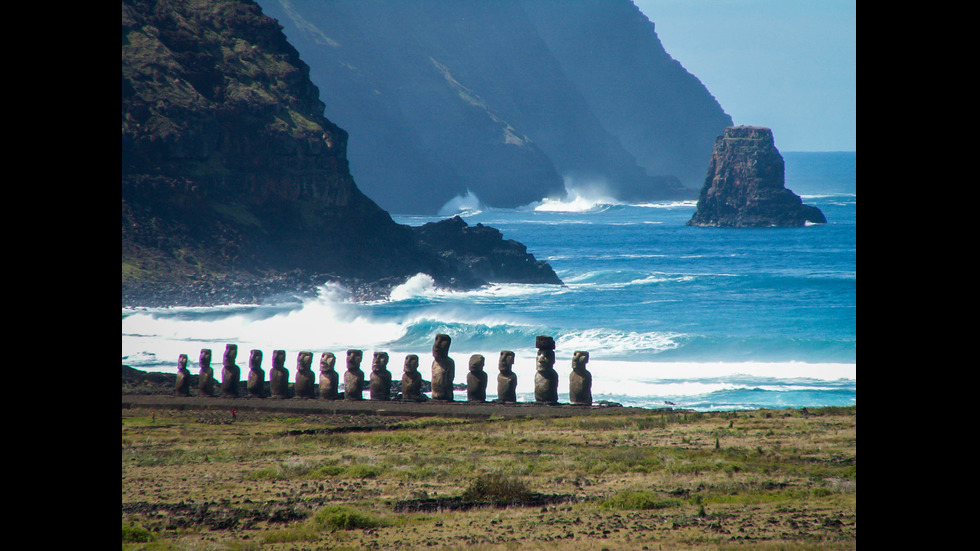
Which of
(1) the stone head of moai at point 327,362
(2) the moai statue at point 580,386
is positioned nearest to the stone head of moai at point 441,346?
(1) the stone head of moai at point 327,362

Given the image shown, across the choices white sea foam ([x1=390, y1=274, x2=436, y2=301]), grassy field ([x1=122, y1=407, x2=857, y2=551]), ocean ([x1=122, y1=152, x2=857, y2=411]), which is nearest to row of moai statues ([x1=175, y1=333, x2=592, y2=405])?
grassy field ([x1=122, y1=407, x2=857, y2=551])

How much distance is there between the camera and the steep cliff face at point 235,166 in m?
62.7

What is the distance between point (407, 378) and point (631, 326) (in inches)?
1261

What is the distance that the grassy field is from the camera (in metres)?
9.61

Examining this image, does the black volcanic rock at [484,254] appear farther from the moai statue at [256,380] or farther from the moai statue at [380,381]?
the moai statue at [380,381]

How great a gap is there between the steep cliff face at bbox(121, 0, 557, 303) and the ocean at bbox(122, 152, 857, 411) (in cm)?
386

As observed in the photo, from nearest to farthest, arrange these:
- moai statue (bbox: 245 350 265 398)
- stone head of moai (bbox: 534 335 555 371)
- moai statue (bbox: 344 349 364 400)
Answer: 1. stone head of moai (bbox: 534 335 555 371)
2. moai statue (bbox: 344 349 364 400)
3. moai statue (bbox: 245 350 265 398)

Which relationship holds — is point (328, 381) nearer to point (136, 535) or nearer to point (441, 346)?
point (441, 346)

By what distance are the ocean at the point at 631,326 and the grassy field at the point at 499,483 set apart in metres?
11.5

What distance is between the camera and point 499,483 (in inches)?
458

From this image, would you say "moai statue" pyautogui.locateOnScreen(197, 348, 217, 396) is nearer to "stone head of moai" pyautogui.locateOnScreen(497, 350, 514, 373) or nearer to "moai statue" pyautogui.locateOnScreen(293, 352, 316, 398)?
"moai statue" pyautogui.locateOnScreen(293, 352, 316, 398)

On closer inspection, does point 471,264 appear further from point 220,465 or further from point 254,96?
point 220,465
